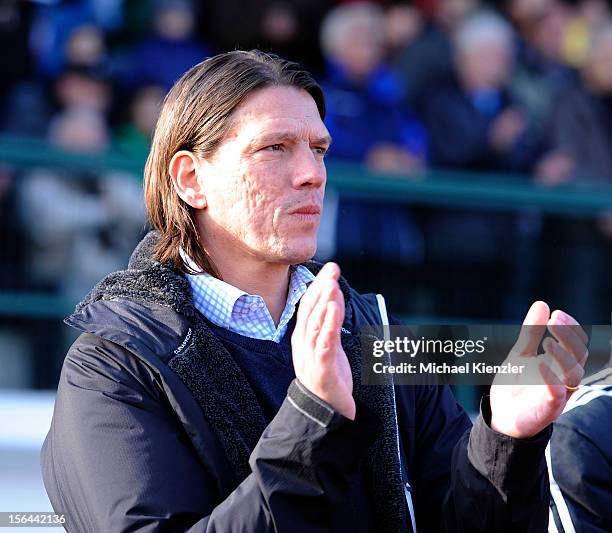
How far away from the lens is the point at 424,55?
6324 millimetres

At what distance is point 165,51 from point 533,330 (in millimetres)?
4213

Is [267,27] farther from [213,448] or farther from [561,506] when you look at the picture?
[213,448]

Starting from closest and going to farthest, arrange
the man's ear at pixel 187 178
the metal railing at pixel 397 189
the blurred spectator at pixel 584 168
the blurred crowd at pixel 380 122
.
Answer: the man's ear at pixel 187 178, the metal railing at pixel 397 189, the blurred crowd at pixel 380 122, the blurred spectator at pixel 584 168

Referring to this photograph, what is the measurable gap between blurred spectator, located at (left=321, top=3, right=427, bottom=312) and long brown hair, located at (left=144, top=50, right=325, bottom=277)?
263 centimetres

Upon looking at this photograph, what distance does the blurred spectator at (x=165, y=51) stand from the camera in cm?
581

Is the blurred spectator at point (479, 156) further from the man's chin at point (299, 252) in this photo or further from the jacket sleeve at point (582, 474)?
the man's chin at point (299, 252)

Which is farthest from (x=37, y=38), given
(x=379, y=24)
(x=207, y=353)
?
(x=207, y=353)

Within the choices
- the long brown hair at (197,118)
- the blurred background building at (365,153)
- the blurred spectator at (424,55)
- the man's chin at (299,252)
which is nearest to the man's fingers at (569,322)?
the man's chin at (299,252)

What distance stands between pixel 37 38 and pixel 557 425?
3.89 m

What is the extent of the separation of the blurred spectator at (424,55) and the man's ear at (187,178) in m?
3.81

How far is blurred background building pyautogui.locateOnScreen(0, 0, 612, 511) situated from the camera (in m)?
4.90

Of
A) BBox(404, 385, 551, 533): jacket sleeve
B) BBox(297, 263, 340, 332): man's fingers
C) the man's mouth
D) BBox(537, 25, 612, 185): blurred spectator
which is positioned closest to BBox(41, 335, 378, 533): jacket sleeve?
BBox(297, 263, 340, 332): man's fingers

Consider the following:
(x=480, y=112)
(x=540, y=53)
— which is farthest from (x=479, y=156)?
(x=540, y=53)

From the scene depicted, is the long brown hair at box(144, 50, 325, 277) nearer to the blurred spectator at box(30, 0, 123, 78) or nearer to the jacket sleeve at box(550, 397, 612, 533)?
the jacket sleeve at box(550, 397, 612, 533)
